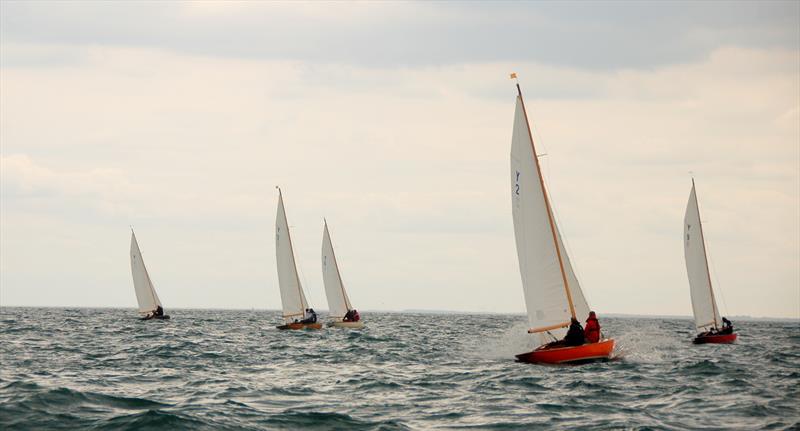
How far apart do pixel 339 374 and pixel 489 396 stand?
6.85 m

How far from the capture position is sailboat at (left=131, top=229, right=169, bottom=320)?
81.9 m

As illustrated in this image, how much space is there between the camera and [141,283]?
270ft

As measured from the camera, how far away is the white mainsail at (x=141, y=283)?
269ft

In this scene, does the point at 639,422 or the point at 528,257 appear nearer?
the point at 639,422

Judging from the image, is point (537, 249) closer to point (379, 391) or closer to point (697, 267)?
point (379, 391)

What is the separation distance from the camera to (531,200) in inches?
1227

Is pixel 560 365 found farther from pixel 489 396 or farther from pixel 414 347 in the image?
pixel 414 347

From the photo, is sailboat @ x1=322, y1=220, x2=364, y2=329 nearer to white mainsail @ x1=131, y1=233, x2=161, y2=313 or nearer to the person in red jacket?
white mainsail @ x1=131, y1=233, x2=161, y2=313

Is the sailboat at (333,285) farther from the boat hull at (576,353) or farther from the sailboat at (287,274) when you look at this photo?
the boat hull at (576,353)

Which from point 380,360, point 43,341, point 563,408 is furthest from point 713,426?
point 43,341

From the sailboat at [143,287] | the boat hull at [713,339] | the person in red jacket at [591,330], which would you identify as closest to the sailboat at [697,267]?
the boat hull at [713,339]

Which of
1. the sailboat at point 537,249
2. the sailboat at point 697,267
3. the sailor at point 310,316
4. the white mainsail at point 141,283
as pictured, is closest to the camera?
the sailboat at point 537,249

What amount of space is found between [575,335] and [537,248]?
139 inches

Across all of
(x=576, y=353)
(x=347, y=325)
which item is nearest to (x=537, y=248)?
(x=576, y=353)
